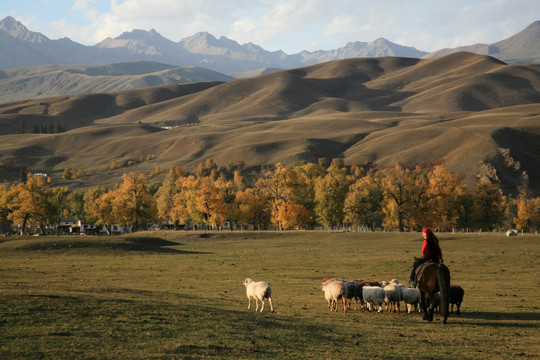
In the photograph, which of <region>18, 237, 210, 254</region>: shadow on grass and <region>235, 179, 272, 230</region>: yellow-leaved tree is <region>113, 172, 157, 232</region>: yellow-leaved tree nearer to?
<region>235, 179, 272, 230</region>: yellow-leaved tree

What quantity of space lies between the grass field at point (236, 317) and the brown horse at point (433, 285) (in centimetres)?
73

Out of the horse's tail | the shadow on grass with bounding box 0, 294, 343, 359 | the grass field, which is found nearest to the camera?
the shadow on grass with bounding box 0, 294, 343, 359

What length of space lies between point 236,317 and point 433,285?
949cm

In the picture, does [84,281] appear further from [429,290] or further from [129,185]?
[129,185]

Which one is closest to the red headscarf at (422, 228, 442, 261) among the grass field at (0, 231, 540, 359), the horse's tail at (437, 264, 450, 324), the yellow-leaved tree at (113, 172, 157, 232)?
the horse's tail at (437, 264, 450, 324)

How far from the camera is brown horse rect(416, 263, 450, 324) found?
2667cm

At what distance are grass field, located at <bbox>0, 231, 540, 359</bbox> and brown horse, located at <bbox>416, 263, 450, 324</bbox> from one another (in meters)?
0.73

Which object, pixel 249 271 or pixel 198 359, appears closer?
pixel 198 359

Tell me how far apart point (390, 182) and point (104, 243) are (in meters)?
63.9

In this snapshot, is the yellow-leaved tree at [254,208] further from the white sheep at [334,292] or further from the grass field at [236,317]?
the white sheep at [334,292]

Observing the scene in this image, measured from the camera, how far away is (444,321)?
26719 mm

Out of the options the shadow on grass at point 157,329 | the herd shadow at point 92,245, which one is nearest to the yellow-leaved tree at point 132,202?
the herd shadow at point 92,245

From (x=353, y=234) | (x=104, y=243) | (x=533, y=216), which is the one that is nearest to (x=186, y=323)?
(x=104, y=243)

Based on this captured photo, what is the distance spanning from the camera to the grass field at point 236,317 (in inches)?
798
